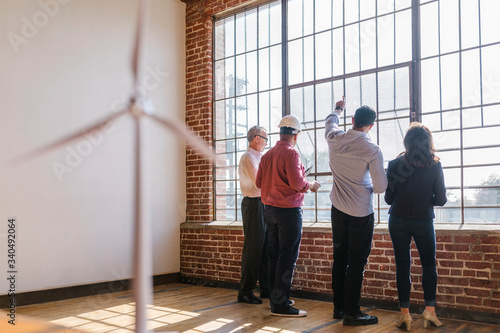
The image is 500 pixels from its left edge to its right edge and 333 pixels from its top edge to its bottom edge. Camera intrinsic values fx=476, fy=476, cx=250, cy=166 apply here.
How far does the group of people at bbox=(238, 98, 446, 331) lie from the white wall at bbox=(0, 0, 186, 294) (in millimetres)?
1679

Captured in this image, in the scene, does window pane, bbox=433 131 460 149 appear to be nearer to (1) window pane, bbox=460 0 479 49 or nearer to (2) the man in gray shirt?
(1) window pane, bbox=460 0 479 49

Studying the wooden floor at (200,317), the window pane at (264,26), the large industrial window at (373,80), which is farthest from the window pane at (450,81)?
the window pane at (264,26)

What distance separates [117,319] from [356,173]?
218cm

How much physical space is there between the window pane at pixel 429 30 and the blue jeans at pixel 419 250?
5.24 ft

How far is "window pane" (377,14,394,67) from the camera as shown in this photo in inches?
168

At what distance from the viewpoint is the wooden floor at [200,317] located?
132 inches

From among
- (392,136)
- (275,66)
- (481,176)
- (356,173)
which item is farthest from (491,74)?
(275,66)

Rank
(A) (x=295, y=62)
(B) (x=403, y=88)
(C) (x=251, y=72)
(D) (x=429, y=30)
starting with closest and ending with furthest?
(D) (x=429, y=30) → (B) (x=403, y=88) → (A) (x=295, y=62) → (C) (x=251, y=72)

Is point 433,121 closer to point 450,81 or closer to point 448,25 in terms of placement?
point 450,81

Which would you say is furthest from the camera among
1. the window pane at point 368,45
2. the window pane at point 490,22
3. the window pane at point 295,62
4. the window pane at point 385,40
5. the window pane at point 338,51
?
the window pane at point 295,62

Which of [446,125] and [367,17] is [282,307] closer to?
[446,125]

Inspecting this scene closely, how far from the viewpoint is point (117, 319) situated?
3771 mm

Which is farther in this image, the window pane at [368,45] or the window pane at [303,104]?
the window pane at [303,104]

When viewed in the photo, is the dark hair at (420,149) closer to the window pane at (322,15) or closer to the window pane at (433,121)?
the window pane at (433,121)
